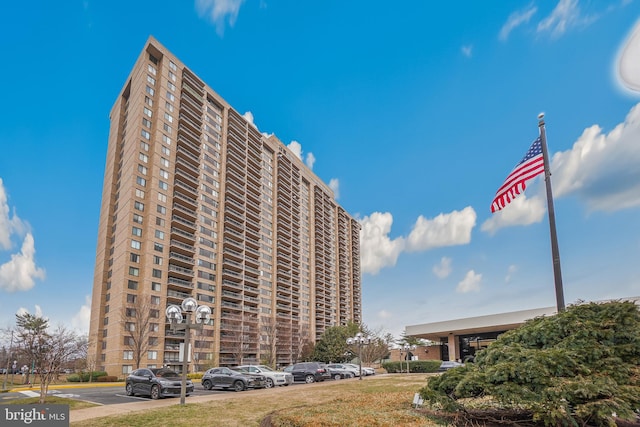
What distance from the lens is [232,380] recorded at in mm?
25000

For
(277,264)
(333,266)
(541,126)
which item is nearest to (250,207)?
(277,264)

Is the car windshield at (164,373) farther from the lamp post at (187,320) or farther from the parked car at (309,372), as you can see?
the parked car at (309,372)

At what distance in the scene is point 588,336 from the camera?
8055 mm

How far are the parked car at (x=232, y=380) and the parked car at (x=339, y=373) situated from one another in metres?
11.1

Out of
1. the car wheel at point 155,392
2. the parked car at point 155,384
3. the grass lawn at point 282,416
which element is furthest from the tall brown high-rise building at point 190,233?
the grass lawn at point 282,416

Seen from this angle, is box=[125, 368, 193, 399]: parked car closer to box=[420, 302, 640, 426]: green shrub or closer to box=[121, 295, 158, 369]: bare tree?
box=[420, 302, 640, 426]: green shrub

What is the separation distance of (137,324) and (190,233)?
18.5 metres

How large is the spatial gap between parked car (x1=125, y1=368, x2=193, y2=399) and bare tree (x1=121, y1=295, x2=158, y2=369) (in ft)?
105

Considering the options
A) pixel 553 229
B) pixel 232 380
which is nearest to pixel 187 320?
pixel 232 380

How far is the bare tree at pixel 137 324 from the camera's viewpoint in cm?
5153

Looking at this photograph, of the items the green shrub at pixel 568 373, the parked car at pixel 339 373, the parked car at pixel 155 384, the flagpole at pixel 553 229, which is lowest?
the parked car at pixel 339 373

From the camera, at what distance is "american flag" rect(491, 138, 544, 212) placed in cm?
1441

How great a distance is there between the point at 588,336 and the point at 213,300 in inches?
2616

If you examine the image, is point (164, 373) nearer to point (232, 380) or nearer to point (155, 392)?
point (155, 392)
